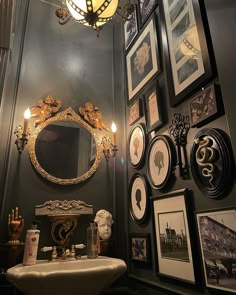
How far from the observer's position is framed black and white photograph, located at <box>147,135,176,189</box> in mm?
1346

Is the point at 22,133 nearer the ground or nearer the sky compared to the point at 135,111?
nearer the ground

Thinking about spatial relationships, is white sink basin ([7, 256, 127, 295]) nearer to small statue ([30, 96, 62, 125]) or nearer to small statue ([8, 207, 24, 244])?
small statue ([8, 207, 24, 244])

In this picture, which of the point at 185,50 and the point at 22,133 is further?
the point at 22,133

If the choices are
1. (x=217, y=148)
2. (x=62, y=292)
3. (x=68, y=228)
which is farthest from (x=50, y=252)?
(x=217, y=148)

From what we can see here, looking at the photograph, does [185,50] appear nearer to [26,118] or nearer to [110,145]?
[110,145]

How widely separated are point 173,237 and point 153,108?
33.4 inches

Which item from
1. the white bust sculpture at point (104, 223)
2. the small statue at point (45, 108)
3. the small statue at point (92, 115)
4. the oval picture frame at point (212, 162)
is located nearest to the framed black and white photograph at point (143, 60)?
the small statue at point (92, 115)

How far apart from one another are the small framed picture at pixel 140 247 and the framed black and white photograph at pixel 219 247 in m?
0.50

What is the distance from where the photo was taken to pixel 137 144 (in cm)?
179

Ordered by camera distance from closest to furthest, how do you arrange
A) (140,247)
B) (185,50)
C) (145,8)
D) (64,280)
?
(64,280) → (185,50) → (140,247) → (145,8)

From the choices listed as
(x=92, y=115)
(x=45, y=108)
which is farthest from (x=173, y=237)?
(x=45, y=108)

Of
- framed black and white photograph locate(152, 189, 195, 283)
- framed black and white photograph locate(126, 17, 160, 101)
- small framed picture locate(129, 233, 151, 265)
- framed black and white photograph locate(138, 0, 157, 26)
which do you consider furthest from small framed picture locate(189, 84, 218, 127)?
framed black and white photograph locate(138, 0, 157, 26)

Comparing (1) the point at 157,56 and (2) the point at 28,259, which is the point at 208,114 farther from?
(2) the point at 28,259

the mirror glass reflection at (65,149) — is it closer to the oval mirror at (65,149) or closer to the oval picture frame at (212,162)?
the oval mirror at (65,149)
